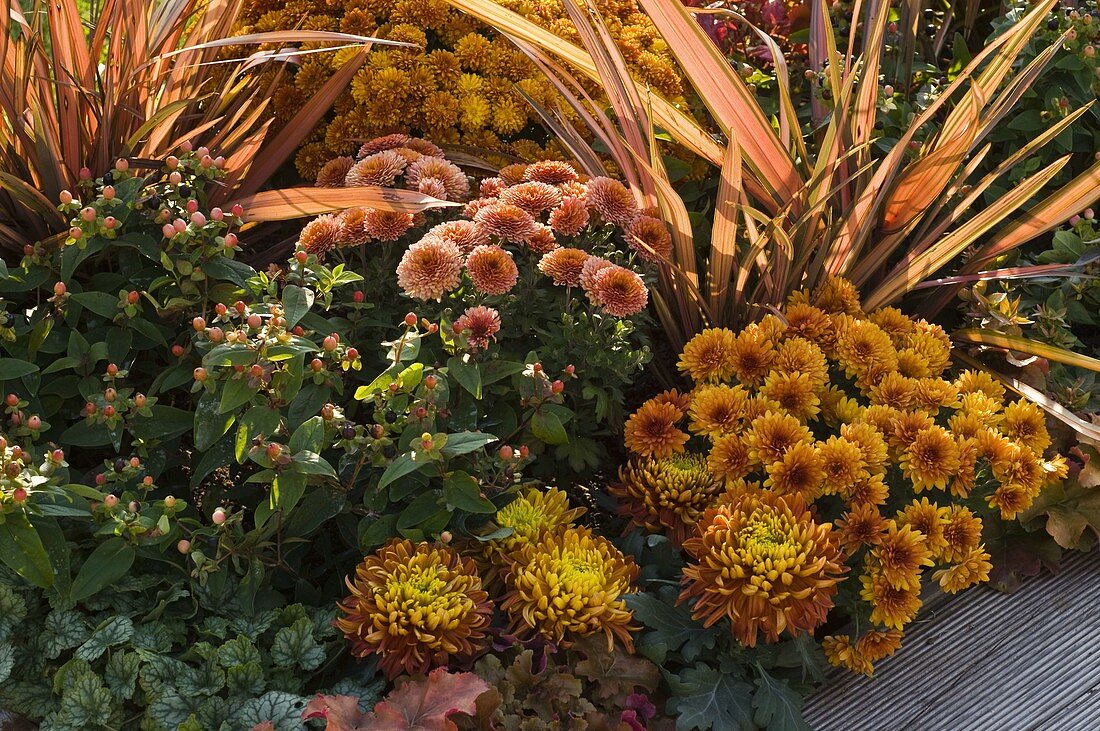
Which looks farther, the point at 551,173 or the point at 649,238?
the point at 551,173

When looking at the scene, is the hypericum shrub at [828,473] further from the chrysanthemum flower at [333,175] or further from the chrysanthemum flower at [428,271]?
the chrysanthemum flower at [333,175]

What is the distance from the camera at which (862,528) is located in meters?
1.48

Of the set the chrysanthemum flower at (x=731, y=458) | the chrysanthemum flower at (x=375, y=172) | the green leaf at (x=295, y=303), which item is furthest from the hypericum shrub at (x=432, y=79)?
the chrysanthemum flower at (x=731, y=458)

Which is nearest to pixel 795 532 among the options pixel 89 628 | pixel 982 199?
pixel 89 628

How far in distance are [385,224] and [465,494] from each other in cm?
53

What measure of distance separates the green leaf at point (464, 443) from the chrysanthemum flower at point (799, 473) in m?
0.45

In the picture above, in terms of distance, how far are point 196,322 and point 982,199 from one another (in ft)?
6.21

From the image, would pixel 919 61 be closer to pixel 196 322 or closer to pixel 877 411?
pixel 877 411

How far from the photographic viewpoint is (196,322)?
1335 millimetres

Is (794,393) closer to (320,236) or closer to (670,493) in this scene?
(670,493)

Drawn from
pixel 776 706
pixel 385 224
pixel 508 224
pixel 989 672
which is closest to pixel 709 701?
pixel 776 706

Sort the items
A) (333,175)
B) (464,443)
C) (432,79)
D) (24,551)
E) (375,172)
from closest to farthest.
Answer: (24,551)
(464,443)
(375,172)
(333,175)
(432,79)

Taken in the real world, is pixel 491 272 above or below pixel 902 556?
Answer: above

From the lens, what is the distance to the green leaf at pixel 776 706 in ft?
4.65
